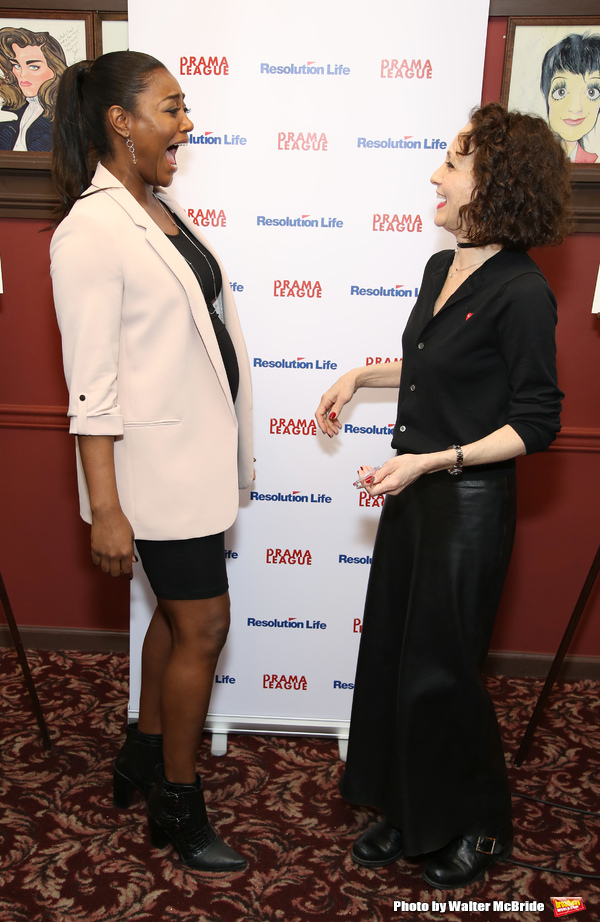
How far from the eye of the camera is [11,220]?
110 inches

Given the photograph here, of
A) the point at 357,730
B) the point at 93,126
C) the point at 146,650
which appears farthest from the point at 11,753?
the point at 93,126

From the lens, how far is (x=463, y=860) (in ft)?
6.41

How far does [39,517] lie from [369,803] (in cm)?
181

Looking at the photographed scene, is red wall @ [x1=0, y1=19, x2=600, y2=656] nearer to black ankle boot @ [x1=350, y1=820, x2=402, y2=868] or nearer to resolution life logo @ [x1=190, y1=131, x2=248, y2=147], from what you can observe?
resolution life logo @ [x1=190, y1=131, x2=248, y2=147]

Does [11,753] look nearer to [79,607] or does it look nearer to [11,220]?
[79,607]

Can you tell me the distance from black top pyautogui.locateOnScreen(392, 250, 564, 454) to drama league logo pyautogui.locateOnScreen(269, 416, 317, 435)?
619 millimetres

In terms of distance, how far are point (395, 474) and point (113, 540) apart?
26.9 inches

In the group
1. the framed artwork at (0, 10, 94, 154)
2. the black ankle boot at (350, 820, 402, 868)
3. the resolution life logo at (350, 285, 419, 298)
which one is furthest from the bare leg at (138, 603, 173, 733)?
the framed artwork at (0, 10, 94, 154)

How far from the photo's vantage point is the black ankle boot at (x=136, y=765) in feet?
7.06

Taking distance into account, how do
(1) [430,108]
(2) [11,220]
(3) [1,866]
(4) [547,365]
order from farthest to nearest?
1. (2) [11,220]
2. (1) [430,108]
3. (3) [1,866]
4. (4) [547,365]

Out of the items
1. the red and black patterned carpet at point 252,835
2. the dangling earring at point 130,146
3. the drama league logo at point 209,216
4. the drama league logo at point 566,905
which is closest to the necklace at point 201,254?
the dangling earring at point 130,146

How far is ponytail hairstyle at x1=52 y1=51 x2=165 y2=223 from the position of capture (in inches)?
66.5

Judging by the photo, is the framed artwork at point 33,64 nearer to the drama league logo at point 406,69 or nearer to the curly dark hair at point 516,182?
the drama league logo at point 406,69

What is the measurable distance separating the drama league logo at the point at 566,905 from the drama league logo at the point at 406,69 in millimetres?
2318
